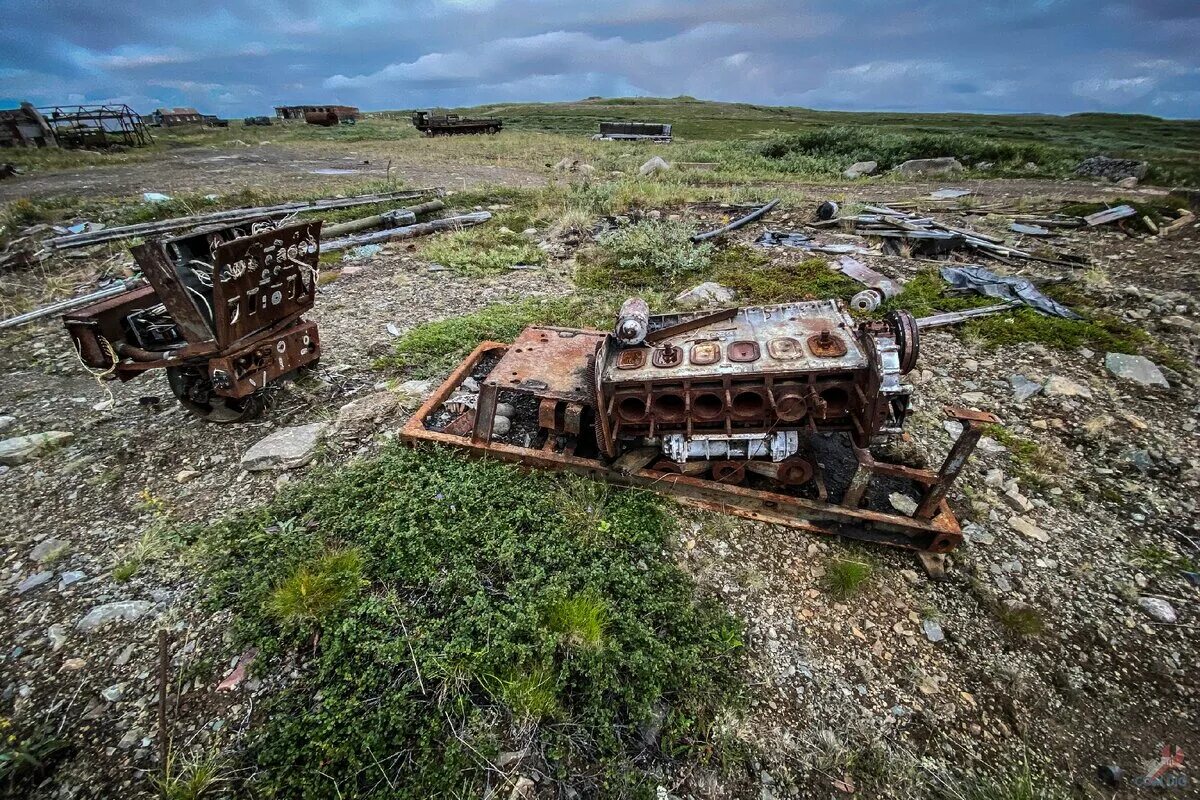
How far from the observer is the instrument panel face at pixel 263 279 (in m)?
3.85

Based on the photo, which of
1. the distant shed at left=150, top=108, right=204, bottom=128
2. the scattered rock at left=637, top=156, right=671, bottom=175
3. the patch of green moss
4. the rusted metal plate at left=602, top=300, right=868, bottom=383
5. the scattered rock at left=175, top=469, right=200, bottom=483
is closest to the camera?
the rusted metal plate at left=602, top=300, right=868, bottom=383

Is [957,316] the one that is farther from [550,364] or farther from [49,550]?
[49,550]

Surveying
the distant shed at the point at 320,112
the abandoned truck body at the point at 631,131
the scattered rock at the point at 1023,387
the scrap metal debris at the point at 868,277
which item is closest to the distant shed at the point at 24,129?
the distant shed at the point at 320,112

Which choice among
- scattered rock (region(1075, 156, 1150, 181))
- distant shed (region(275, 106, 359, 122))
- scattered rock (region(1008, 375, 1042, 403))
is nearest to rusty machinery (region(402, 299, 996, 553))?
scattered rock (region(1008, 375, 1042, 403))

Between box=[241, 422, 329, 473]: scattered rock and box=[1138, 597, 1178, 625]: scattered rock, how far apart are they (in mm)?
5903

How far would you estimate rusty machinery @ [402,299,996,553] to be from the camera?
3021 millimetres

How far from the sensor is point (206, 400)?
4.46 meters

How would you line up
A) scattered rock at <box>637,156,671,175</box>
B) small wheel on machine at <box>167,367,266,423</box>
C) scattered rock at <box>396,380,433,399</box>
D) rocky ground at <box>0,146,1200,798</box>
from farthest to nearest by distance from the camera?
1. scattered rock at <box>637,156,671,175</box>
2. scattered rock at <box>396,380,433,399</box>
3. small wheel on machine at <box>167,367,266,423</box>
4. rocky ground at <box>0,146,1200,798</box>

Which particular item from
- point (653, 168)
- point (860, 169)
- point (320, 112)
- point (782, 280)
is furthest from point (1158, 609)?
point (320, 112)

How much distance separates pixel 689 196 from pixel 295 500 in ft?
39.0

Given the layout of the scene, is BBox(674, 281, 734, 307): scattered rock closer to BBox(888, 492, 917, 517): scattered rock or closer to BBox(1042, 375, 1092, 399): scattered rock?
BBox(1042, 375, 1092, 399): scattered rock

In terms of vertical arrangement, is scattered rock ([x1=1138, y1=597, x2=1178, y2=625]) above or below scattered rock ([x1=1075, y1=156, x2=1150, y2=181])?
below

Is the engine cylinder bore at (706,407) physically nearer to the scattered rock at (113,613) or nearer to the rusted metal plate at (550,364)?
the rusted metal plate at (550,364)

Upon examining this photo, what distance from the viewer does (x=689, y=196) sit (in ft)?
42.3
